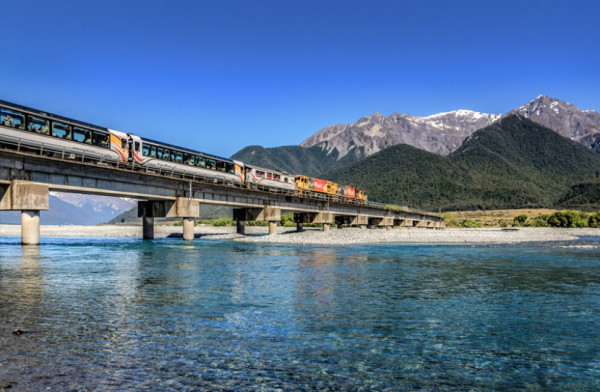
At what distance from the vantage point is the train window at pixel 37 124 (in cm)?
3894

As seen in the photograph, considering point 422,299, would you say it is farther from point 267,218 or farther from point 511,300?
point 267,218

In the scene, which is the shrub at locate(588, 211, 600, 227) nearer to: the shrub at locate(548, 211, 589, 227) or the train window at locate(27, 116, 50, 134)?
the shrub at locate(548, 211, 589, 227)

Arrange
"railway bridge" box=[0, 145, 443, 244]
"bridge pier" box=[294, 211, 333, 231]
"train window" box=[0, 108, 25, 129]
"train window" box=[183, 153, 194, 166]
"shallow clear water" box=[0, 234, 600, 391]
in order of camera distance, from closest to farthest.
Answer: "shallow clear water" box=[0, 234, 600, 391] → "train window" box=[0, 108, 25, 129] → "railway bridge" box=[0, 145, 443, 244] → "train window" box=[183, 153, 194, 166] → "bridge pier" box=[294, 211, 333, 231]

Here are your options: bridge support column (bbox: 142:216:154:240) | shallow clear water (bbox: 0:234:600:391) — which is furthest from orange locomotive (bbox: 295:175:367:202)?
shallow clear water (bbox: 0:234:600:391)

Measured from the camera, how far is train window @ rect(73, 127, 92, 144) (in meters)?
43.4

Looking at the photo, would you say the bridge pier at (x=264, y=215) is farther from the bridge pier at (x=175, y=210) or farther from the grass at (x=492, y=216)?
the grass at (x=492, y=216)

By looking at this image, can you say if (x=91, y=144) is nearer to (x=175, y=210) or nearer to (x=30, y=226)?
(x=30, y=226)

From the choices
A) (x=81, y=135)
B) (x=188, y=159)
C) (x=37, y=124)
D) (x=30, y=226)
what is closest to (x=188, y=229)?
(x=188, y=159)

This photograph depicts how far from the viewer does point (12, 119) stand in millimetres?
37344

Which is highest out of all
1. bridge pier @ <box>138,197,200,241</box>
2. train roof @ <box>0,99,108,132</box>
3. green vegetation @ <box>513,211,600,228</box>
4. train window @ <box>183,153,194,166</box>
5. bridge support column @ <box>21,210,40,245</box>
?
train roof @ <box>0,99,108,132</box>

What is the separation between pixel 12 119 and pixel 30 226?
405 inches

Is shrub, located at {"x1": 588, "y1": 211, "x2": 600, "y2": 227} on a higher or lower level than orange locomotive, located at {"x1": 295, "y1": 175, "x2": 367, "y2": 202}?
lower

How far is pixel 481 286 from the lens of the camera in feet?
62.0

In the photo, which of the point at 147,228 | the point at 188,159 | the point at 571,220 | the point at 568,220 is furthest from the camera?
the point at 568,220
